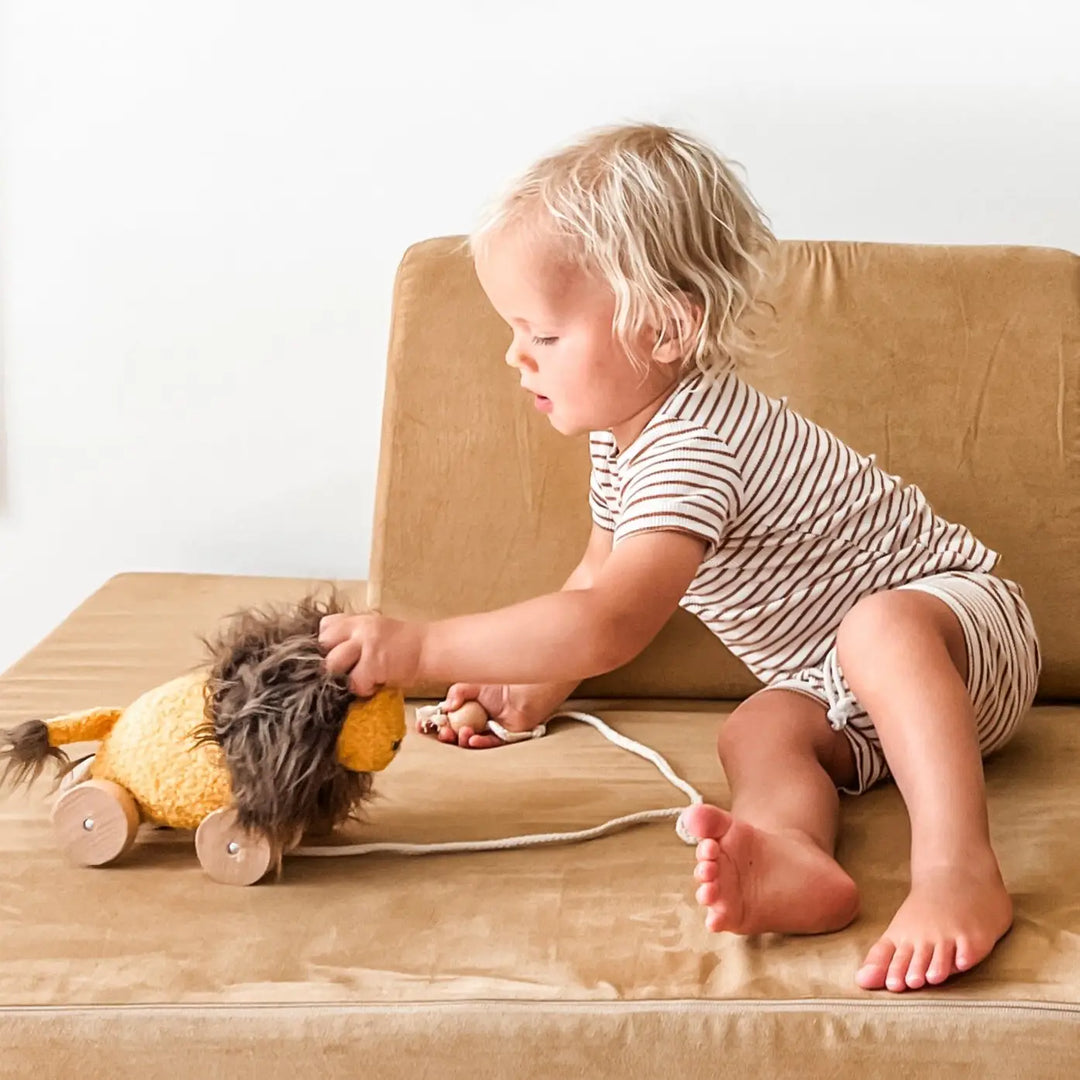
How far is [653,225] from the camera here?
1197mm

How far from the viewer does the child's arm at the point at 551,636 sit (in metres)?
1.10

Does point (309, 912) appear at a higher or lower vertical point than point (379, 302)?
lower

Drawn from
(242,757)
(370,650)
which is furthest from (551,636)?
(242,757)

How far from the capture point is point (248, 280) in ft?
6.25

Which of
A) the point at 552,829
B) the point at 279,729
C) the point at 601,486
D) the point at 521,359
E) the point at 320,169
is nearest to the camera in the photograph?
the point at 279,729

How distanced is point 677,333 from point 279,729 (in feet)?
1.58

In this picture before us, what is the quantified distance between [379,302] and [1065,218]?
90 cm

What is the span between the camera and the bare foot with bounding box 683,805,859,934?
943mm

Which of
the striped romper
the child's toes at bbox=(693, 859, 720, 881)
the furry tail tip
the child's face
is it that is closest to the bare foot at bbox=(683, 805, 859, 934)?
the child's toes at bbox=(693, 859, 720, 881)

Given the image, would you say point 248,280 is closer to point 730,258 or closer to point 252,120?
point 252,120

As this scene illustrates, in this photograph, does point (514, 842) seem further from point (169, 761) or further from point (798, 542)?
point (798, 542)

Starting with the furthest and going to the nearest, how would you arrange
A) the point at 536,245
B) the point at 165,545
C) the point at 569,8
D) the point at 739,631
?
the point at 165,545
the point at 569,8
the point at 739,631
the point at 536,245

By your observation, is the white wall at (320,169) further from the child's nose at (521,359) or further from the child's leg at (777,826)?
the child's leg at (777,826)

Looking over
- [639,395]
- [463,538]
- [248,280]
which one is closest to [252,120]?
[248,280]
